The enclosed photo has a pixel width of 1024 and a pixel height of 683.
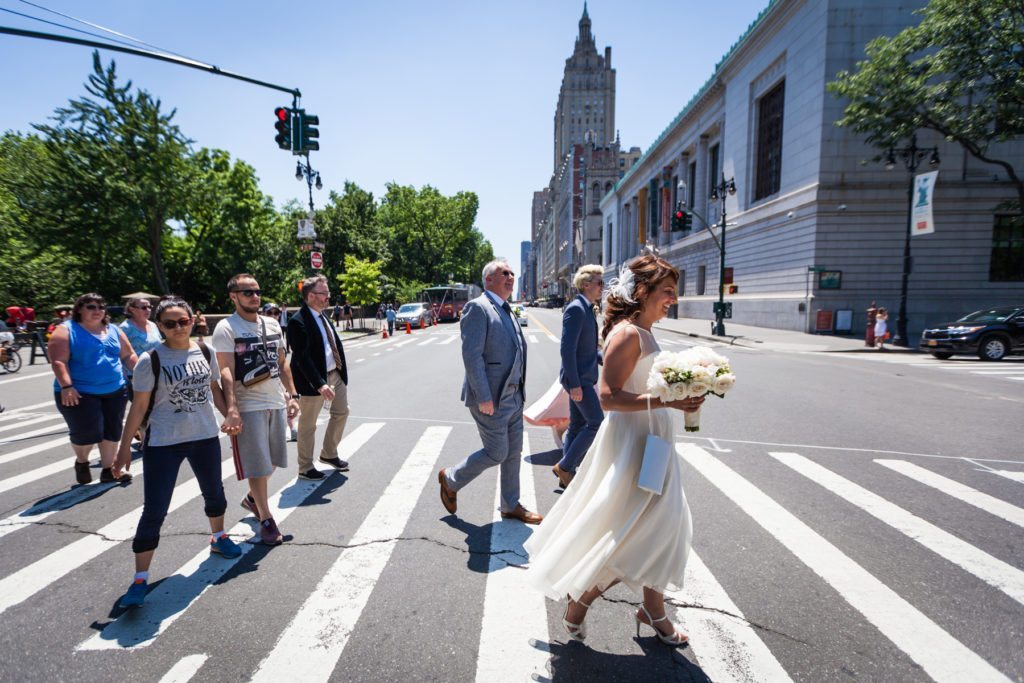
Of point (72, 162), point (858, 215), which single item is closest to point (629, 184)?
point (858, 215)

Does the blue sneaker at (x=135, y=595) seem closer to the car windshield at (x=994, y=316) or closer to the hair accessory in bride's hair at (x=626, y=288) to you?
the hair accessory in bride's hair at (x=626, y=288)

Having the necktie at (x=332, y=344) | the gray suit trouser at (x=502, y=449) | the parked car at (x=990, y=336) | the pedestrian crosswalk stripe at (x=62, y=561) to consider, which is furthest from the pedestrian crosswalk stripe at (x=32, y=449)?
the parked car at (x=990, y=336)

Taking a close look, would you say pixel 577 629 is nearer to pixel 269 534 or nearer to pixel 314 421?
pixel 269 534

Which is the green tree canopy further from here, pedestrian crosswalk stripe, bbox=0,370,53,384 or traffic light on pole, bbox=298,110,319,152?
pedestrian crosswalk stripe, bbox=0,370,53,384

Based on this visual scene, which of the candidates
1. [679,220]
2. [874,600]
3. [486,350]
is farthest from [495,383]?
[679,220]

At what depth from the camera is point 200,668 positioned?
263cm

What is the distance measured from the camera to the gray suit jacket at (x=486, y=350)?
4.08m

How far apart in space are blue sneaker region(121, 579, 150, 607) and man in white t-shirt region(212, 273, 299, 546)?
2.92 feet

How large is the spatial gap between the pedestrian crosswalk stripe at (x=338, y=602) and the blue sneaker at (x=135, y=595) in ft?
3.37

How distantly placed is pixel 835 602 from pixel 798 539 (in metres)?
0.92

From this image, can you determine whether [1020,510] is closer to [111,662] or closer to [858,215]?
[111,662]

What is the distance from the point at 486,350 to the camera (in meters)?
4.18

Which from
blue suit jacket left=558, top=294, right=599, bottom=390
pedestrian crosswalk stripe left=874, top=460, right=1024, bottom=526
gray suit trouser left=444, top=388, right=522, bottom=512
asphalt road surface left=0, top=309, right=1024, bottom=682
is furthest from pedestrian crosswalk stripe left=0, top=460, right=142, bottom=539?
pedestrian crosswalk stripe left=874, top=460, right=1024, bottom=526

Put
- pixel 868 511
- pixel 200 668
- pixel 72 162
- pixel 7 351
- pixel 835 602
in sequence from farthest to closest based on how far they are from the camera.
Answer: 1. pixel 72 162
2. pixel 7 351
3. pixel 868 511
4. pixel 835 602
5. pixel 200 668
